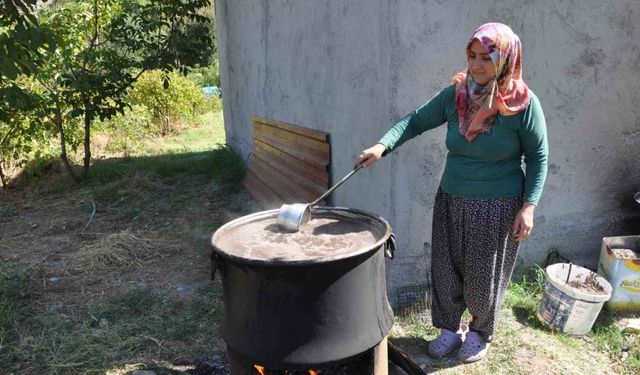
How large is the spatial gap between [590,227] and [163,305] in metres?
3.10

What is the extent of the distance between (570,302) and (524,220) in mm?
926

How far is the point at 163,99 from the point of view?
33.1ft

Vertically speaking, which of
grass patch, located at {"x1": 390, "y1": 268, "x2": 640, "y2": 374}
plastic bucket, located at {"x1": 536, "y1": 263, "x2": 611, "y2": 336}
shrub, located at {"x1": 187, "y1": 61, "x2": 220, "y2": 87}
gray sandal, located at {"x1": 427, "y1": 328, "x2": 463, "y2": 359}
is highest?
shrub, located at {"x1": 187, "y1": 61, "x2": 220, "y2": 87}

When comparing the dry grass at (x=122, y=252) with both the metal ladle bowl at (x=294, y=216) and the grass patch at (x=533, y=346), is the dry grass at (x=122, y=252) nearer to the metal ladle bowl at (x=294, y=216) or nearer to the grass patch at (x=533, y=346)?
the grass patch at (x=533, y=346)

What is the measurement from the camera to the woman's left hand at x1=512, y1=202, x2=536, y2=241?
2.34 m

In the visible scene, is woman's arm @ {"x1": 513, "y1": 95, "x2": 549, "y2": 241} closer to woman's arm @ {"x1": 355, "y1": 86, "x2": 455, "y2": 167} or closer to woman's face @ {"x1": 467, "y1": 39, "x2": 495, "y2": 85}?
woman's face @ {"x1": 467, "y1": 39, "x2": 495, "y2": 85}

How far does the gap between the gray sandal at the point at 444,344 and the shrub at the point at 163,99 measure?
8.19m

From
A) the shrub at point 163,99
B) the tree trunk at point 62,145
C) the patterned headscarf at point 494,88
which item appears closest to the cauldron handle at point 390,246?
the patterned headscarf at point 494,88

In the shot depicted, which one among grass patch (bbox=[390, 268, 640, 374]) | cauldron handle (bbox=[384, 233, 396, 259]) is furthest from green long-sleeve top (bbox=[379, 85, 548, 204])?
grass patch (bbox=[390, 268, 640, 374])

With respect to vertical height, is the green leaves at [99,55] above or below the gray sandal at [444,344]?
above

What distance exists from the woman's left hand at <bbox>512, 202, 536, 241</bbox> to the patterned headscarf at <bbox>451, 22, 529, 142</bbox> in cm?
41

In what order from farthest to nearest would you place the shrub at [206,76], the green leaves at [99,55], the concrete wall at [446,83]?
the shrub at [206,76]
the green leaves at [99,55]
the concrete wall at [446,83]

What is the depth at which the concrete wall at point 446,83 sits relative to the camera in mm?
2898

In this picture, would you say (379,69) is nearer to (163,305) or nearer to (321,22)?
(321,22)
